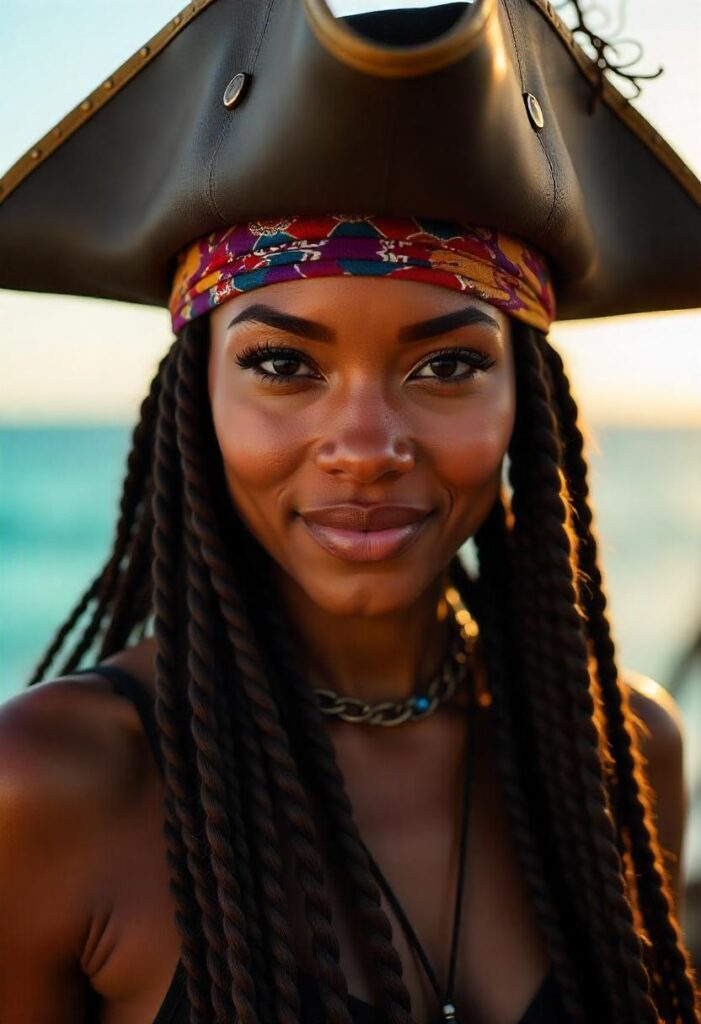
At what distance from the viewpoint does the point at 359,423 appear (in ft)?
6.07

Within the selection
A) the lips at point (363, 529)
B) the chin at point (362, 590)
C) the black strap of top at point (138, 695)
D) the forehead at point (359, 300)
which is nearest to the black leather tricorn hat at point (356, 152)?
the forehead at point (359, 300)

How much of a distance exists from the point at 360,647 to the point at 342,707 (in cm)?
11

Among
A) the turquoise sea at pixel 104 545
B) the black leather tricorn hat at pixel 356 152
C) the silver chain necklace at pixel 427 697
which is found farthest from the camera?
the turquoise sea at pixel 104 545

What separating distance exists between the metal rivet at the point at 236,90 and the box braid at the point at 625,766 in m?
0.69

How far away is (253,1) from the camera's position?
1.93 m

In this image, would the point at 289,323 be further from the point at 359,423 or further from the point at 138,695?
the point at 138,695

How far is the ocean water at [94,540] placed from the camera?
11695 mm

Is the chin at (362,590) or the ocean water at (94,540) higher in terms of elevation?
the chin at (362,590)

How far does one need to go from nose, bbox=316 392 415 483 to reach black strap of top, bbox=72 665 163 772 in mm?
502

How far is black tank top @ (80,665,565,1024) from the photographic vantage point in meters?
1.82

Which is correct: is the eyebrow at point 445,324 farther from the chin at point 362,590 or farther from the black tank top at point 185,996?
the black tank top at point 185,996

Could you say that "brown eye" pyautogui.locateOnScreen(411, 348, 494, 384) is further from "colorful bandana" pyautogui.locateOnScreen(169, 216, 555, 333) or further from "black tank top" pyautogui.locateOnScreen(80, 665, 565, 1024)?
"black tank top" pyautogui.locateOnScreen(80, 665, 565, 1024)

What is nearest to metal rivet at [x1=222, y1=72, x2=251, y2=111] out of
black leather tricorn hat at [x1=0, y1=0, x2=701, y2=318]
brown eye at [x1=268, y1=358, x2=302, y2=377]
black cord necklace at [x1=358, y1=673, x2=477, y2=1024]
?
black leather tricorn hat at [x1=0, y1=0, x2=701, y2=318]

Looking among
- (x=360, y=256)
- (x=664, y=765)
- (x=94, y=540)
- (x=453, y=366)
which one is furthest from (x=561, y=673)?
(x=94, y=540)
